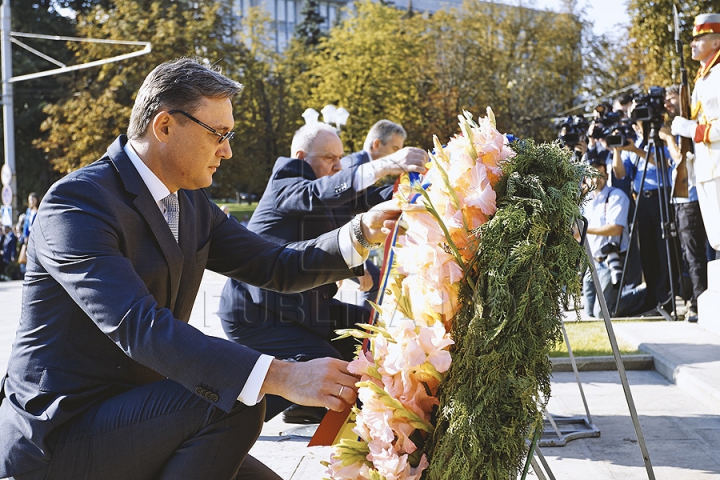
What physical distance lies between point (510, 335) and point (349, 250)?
1.22 metres

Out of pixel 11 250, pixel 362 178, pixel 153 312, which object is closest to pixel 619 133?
pixel 362 178

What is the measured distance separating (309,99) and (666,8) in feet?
85.4

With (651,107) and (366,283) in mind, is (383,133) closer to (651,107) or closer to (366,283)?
(366,283)

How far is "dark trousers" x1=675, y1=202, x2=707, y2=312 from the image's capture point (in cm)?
813

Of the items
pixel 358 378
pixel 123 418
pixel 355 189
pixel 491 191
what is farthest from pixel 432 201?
pixel 355 189

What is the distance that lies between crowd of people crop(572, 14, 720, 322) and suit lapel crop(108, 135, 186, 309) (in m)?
5.27

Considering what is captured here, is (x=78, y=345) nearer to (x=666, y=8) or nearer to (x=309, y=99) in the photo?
(x=666, y=8)

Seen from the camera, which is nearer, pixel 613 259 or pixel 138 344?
pixel 138 344

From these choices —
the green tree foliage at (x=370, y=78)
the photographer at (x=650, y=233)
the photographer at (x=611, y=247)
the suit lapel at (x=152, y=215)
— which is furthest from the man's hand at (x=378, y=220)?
the green tree foliage at (x=370, y=78)

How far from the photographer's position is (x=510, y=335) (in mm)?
2334

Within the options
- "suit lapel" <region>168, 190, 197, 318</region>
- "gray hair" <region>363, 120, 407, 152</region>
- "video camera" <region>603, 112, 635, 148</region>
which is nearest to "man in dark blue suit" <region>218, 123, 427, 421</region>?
"suit lapel" <region>168, 190, 197, 318</region>

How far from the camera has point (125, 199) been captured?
2.89 metres

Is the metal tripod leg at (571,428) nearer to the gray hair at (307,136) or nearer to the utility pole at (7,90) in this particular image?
the gray hair at (307,136)

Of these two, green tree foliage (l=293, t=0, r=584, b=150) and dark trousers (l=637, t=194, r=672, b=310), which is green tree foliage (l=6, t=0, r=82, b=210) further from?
dark trousers (l=637, t=194, r=672, b=310)
